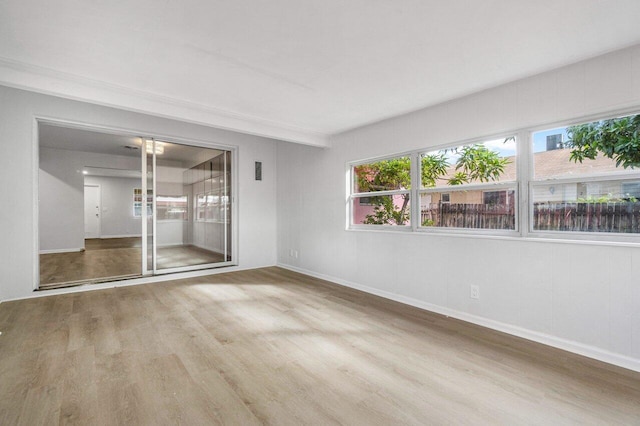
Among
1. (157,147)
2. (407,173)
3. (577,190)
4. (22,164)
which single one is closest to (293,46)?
(407,173)

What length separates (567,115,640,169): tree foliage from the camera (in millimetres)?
2332

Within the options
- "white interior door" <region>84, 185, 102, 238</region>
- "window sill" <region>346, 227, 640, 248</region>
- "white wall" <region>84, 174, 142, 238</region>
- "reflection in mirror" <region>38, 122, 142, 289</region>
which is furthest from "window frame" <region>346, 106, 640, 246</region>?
"white interior door" <region>84, 185, 102, 238</region>

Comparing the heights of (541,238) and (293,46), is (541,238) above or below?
below

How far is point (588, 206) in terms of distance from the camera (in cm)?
254

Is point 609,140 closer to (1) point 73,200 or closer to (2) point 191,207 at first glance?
(2) point 191,207

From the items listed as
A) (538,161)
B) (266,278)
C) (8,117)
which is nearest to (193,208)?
(266,278)

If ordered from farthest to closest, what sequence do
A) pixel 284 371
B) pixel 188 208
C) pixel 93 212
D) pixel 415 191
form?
pixel 93 212 < pixel 188 208 < pixel 415 191 < pixel 284 371

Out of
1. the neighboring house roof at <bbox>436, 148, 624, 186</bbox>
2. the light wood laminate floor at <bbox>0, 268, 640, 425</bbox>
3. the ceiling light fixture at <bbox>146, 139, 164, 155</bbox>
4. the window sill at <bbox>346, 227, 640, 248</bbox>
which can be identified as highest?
the ceiling light fixture at <bbox>146, 139, 164, 155</bbox>

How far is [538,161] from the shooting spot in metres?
2.82

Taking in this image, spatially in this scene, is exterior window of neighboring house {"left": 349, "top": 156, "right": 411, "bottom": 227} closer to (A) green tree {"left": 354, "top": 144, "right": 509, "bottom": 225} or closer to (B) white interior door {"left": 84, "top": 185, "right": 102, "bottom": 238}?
(A) green tree {"left": 354, "top": 144, "right": 509, "bottom": 225}

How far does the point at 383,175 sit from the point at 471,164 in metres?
1.26

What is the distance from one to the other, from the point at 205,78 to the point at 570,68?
3.36m

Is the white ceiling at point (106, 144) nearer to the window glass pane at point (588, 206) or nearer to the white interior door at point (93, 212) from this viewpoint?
the white interior door at point (93, 212)

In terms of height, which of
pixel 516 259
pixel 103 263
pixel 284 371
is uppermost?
pixel 516 259
